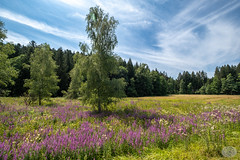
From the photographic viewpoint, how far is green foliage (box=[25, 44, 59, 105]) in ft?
56.9

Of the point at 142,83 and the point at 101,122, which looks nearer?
the point at 101,122

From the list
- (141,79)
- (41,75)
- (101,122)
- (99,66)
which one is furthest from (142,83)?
(101,122)

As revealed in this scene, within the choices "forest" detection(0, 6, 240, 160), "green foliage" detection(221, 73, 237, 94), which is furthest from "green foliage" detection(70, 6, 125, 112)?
"green foliage" detection(221, 73, 237, 94)

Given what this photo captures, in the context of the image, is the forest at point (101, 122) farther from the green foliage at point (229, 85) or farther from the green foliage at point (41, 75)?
the green foliage at point (229, 85)

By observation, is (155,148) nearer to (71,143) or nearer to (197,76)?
(71,143)

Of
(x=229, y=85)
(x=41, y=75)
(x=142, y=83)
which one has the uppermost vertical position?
(x=229, y=85)

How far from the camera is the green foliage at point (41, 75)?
17.3m

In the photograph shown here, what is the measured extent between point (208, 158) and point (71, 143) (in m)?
4.72

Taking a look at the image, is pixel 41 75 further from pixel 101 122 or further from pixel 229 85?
pixel 229 85

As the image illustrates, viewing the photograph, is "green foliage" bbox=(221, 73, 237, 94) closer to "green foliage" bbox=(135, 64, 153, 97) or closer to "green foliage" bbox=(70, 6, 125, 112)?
"green foliage" bbox=(135, 64, 153, 97)

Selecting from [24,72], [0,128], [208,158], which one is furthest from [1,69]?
[24,72]

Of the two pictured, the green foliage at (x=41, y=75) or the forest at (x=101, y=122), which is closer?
the forest at (x=101, y=122)

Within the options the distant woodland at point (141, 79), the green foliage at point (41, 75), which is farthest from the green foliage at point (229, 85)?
the green foliage at point (41, 75)

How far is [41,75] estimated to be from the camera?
17.7 m
